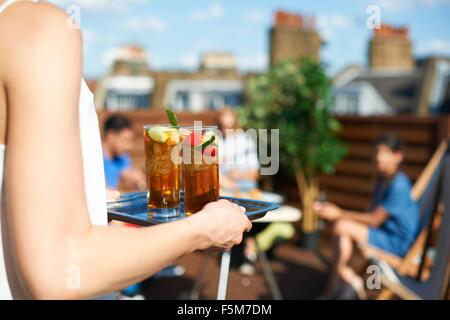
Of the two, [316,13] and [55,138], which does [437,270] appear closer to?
[55,138]

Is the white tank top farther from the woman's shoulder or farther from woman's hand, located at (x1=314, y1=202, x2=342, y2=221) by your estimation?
woman's hand, located at (x1=314, y1=202, x2=342, y2=221)

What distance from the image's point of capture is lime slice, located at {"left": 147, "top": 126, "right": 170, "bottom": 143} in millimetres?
1318

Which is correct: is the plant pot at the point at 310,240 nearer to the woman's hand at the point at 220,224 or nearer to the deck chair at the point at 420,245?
the deck chair at the point at 420,245

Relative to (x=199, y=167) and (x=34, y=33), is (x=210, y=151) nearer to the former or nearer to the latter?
(x=199, y=167)

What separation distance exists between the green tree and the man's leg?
1788 mm

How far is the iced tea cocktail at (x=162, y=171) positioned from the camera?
1324 millimetres

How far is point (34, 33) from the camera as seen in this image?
763 millimetres

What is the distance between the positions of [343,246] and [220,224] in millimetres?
3478

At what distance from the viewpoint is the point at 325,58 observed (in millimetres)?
6379

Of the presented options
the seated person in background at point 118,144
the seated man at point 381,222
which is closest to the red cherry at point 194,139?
the seated man at point 381,222

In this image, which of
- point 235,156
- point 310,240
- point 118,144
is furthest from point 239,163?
point 310,240

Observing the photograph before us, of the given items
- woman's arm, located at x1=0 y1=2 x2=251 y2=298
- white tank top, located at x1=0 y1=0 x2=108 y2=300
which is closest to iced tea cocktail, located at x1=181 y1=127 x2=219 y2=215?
white tank top, located at x1=0 y1=0 x2=108 y2=300

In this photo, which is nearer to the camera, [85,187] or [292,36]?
[85,187]
